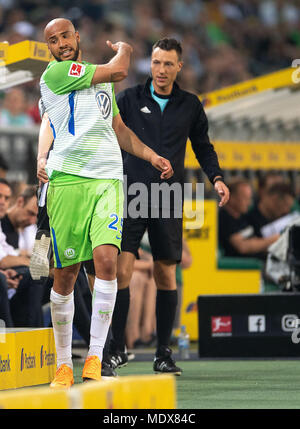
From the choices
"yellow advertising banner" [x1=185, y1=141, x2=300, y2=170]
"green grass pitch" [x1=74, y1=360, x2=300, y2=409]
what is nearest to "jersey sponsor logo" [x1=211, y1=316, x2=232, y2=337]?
"green grass pitch" [x1=74, y1=360, x2=300, y2=409]

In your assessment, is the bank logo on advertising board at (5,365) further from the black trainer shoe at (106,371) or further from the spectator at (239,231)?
the spectator at (239,231)

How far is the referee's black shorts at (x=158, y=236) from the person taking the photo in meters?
6.23

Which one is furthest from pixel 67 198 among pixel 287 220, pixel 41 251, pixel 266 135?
pixel 266 135

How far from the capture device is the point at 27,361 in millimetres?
5535

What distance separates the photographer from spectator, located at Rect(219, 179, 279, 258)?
10.3 m

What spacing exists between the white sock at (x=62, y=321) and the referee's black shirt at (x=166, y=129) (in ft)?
4.55

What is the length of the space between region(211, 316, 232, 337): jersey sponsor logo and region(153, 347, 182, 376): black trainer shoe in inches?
50.5

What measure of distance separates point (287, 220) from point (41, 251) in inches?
217

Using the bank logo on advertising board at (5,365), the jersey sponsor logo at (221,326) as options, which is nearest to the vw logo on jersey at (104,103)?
the bank logo on advertising board at (5,365)

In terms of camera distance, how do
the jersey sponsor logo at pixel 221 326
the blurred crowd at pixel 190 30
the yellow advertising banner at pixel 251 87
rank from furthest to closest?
the blurred crowd at pixel 190 30 → the yellow advertising banner at pixel 251 87 → the jersey sponsor logo at pixel 221 326

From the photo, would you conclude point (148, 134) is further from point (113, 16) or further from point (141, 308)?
point (113, 16)

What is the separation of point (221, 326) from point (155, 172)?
172cm

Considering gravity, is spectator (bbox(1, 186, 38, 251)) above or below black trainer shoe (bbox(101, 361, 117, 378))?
above

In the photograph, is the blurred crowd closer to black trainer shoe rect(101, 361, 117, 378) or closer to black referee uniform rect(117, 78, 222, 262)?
black referee uniform rect(117, 78, 222, 262)
